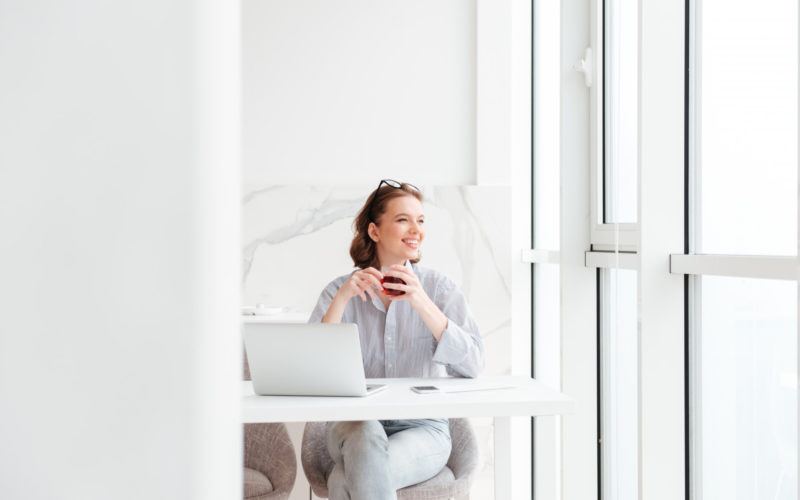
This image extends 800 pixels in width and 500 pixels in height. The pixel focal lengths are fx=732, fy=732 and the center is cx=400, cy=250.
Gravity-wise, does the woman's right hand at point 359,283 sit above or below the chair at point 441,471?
above

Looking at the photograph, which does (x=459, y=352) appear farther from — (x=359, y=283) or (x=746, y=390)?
(x=746, y=390)

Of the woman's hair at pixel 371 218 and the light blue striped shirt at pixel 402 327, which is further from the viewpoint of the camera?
the woman's hair at pixel 371 218

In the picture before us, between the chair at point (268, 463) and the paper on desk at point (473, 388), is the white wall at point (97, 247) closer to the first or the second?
the paper on desk at point (473, 388)

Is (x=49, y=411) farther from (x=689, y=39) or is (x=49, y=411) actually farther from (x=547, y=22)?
(x=547, y=22)

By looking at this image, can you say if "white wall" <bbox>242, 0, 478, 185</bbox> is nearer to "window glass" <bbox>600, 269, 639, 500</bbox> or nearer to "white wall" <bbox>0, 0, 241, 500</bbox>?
"window glass" <bbox>600, 269, 639, 500</bbox>

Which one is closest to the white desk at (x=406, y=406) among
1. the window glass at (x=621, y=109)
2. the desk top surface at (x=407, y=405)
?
the desk top surface at (x=407, y=405)

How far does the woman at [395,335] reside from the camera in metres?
2.32

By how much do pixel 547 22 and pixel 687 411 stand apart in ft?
6.82

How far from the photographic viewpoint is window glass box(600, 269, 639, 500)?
8.04 feet

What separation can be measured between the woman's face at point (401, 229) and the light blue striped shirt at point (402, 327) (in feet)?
0.23

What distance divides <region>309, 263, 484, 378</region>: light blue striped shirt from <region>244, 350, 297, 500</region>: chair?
0.41 m

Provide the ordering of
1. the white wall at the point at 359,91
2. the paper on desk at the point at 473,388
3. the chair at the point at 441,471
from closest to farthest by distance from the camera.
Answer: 1. the paper on desk at the point at 473,388
2. the chair at the point at 441,471
3. the white wall at the point at 359,91

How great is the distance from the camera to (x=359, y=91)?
12.4ft

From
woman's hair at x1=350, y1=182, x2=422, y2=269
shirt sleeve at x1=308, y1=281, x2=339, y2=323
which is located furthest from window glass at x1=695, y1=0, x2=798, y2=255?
shirt sleeve at x1=308, y1=281, x2=339, y2=323
